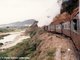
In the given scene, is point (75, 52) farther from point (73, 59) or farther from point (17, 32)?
point (17, 32)

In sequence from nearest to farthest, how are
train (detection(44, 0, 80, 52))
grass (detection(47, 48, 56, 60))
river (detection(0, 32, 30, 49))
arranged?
1. train (detection(44, 0, 80, 52))
2. grass (detection(47, 48, 56, 60))
3. river (detection(0, 32, 30, 49))

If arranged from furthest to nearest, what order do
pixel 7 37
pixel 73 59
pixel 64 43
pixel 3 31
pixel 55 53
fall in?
pixel 3 31, pixel 7 37, pixel 64 43, pixel 55 53, pixel 73 59

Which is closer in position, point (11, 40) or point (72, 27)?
point (72, 27)

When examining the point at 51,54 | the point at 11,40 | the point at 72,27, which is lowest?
the point at 11,40

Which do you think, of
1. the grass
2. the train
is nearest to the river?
the train

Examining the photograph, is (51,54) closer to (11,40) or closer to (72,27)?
(72,27)

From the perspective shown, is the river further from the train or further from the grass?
the grass

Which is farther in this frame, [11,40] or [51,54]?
[11,40]

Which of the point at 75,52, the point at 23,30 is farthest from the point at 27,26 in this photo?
the point at 75,52

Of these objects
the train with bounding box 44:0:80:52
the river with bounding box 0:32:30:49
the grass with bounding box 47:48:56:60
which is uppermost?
the train with bounding box 44:0:80:52

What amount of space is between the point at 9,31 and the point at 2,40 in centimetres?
272

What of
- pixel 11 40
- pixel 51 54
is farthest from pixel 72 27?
pixel 11 40

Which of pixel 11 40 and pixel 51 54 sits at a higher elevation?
pixel 51 54

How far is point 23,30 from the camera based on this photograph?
2011 cm
